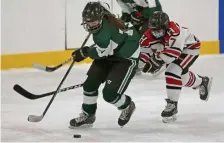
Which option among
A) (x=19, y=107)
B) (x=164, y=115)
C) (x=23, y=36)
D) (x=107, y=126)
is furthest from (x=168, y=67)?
(x=23, y=36)

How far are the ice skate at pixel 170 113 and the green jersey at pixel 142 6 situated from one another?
149cm

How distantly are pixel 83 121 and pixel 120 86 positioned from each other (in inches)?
12.6

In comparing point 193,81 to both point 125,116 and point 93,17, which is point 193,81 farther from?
point 93,17

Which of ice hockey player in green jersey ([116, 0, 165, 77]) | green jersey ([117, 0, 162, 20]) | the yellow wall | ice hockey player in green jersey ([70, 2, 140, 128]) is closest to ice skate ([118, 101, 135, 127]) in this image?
ice hockey player in green jersey ([70, 2, 140, 128])

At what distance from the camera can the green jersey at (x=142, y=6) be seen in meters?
4.93

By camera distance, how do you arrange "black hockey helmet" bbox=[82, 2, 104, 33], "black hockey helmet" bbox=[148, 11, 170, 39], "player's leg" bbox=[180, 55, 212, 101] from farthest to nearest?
"player's leg" bbox=[180, 55, 212, 101], "black hockey helmet" bbox=[148, 11, 170, 39], "black hockey helmet" bbox=[82, 2, 104, 33]

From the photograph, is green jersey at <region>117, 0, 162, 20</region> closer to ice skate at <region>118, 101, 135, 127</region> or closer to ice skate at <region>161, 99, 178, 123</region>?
ice skate at <region>161, 99, 178, 123</region>

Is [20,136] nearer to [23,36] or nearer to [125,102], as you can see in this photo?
[125,102]

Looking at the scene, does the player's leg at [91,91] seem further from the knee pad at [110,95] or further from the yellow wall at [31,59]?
the yellow wall at [31,59]

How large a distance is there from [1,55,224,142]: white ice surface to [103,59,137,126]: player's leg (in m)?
0.10

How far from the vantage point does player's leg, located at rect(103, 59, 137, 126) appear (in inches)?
128

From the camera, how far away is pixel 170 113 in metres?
3.57

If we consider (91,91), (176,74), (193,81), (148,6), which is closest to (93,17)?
(91,91)

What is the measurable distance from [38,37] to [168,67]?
2.60 metres
